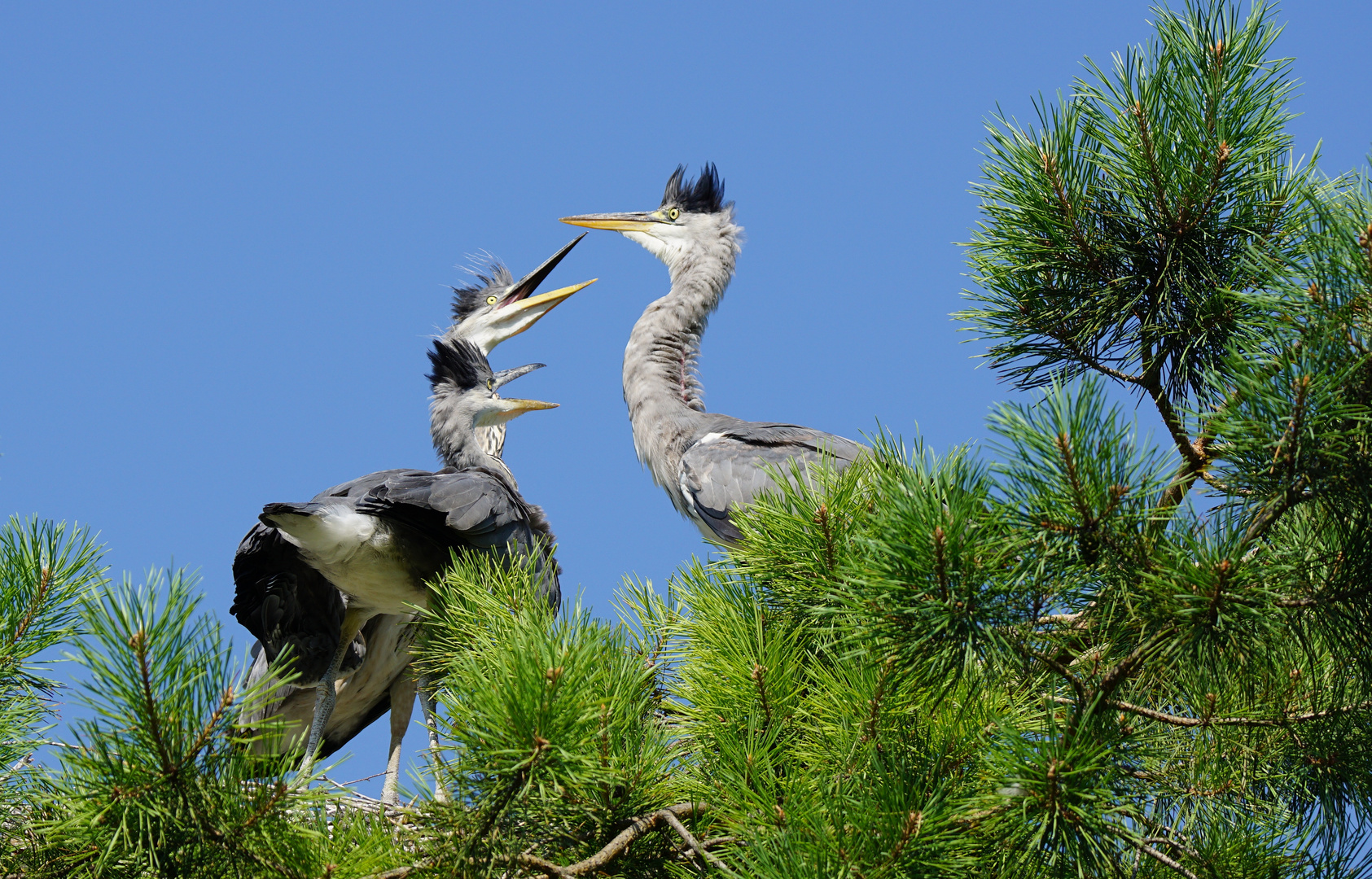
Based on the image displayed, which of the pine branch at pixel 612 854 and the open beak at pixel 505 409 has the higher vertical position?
the open beak at pixel 505 409

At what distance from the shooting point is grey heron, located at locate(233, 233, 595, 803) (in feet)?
16.4

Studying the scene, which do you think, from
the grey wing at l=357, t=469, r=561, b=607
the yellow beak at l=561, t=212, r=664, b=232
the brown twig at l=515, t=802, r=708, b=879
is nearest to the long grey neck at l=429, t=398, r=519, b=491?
the grey wing at l=357, t=469, r=561, b=607

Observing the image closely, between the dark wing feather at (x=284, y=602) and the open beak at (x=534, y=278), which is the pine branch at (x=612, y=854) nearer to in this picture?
the dark wing feather at (x=284, y=602)

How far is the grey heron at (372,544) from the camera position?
4465 mm

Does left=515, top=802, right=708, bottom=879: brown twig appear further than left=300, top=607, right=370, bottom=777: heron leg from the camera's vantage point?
No

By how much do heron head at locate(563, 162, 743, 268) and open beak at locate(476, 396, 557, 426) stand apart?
1.52m

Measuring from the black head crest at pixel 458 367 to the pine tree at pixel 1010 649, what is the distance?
354 centimetres

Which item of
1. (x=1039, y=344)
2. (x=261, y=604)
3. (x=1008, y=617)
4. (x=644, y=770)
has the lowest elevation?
(x=644, y=770)

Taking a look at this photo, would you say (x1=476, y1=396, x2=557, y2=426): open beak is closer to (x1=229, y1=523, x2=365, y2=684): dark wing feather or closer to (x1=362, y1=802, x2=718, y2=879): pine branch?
(x1=229, y1=523, x2=365, y2=684): dark wing feather

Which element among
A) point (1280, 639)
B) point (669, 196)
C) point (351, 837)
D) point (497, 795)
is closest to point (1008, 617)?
point (1280, 639)

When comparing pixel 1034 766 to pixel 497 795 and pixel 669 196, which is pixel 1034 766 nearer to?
pixel 497 795

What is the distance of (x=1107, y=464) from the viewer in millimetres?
1887

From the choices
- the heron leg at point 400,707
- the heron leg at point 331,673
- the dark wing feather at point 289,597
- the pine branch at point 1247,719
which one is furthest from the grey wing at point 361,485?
the pine branch at point 1247,719

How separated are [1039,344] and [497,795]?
1.58 meters
